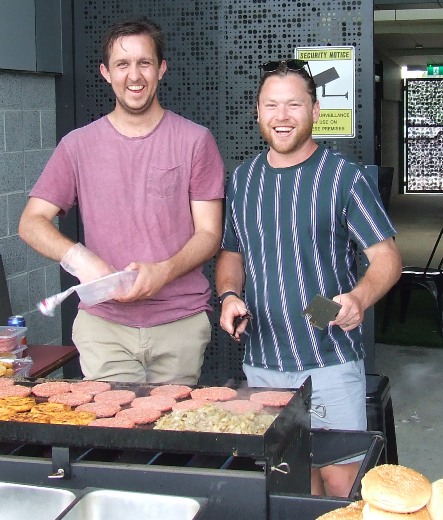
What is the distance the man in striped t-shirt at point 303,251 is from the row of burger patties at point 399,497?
3.48 ft

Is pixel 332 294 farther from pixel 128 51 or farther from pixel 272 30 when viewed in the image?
pixel 272 30

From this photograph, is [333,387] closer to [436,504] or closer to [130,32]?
[436,504]

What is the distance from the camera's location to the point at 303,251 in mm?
2881

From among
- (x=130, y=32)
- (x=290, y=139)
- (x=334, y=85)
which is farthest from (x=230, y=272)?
(x=334, y=85)

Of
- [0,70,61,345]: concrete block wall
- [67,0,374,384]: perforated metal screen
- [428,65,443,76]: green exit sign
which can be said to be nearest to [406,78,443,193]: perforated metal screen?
[428,65,443,76]: green exit sign

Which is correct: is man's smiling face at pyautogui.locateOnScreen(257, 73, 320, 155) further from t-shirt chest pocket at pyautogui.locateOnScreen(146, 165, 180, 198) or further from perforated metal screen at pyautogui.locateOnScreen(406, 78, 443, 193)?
perforated metal screen at pyautogui.locateOnScreen(406, 78, 443, 193)

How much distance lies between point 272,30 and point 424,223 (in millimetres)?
13400

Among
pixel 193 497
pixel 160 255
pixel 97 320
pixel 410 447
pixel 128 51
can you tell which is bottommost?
pixel 410 447

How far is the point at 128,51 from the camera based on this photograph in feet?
10.0

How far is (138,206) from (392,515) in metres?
1.67

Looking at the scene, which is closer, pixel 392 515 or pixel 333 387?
pixel 392 515

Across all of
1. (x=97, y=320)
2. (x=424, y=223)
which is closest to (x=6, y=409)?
(x=97, y=320)

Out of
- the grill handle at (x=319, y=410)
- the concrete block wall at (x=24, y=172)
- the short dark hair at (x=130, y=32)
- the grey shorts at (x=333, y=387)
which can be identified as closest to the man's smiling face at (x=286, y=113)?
the short dark hair at (x=130, y=32)

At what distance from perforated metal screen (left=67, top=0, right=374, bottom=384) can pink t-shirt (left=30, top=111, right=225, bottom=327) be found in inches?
55.4
